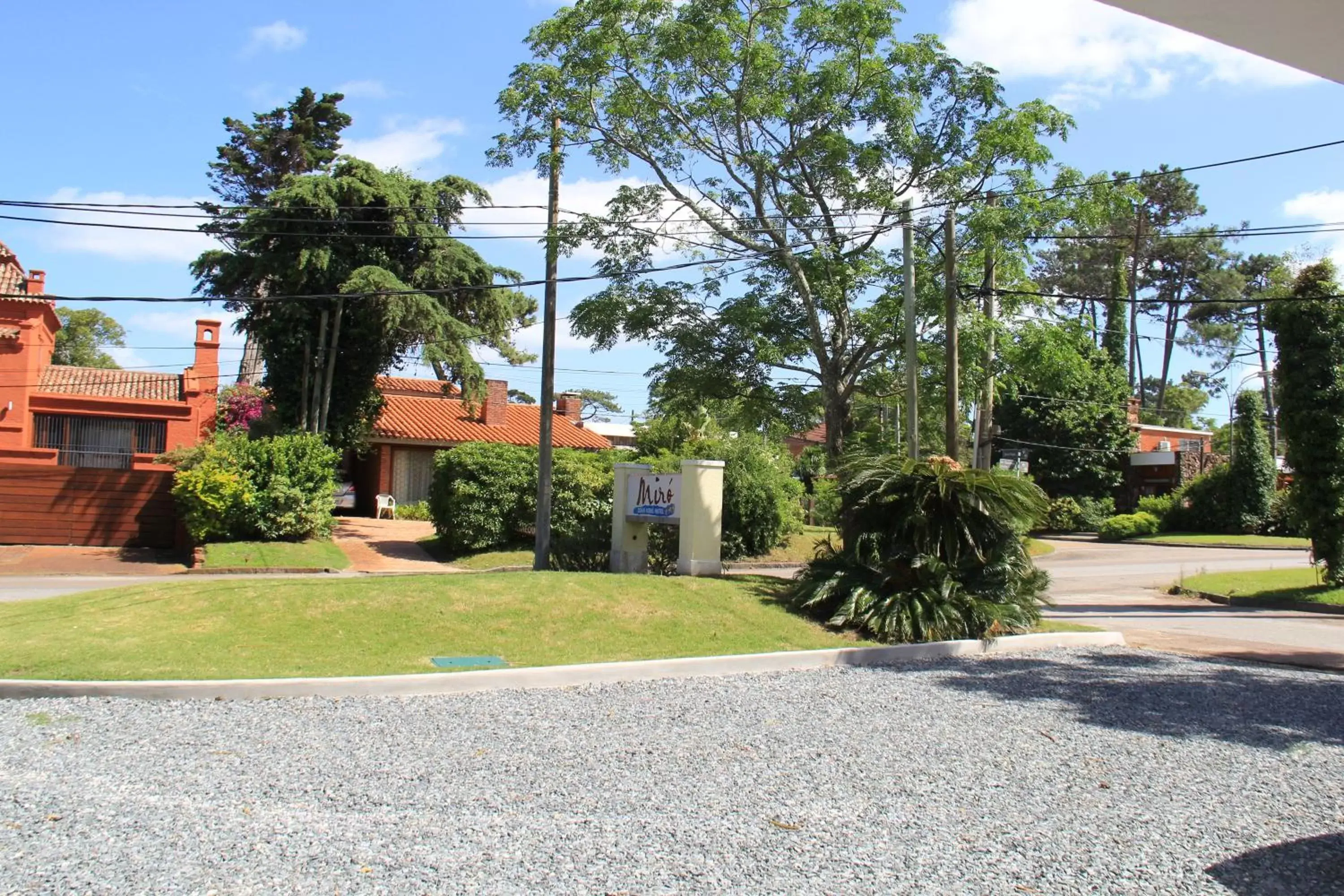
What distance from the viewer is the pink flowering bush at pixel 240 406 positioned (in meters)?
33.9

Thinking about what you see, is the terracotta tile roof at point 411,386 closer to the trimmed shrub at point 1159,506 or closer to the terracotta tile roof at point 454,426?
the terracotta tile roof at point 454,426

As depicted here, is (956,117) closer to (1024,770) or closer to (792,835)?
(1024,770)

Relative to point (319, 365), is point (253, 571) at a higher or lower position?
lower

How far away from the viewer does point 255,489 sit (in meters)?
23.7

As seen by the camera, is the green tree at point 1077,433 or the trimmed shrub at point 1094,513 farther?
the green tree at point 1077,433

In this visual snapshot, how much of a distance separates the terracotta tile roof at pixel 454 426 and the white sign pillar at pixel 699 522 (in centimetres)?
2032

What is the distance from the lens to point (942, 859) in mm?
5035

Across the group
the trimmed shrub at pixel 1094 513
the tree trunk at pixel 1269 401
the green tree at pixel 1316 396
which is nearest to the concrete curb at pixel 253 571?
the green tree at pixel 1316 396

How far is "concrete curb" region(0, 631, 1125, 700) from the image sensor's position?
8.24 meters

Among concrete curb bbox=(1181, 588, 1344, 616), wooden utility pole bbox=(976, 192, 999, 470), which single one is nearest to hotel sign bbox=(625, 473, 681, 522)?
wooden utility pole bbox=(976, 192, 999, 470)

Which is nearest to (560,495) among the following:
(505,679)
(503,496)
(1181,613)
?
(503,496)

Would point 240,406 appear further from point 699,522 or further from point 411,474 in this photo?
point 699,522

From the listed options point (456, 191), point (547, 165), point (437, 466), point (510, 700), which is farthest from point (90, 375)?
point (510, 700)

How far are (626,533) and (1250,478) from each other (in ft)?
109
